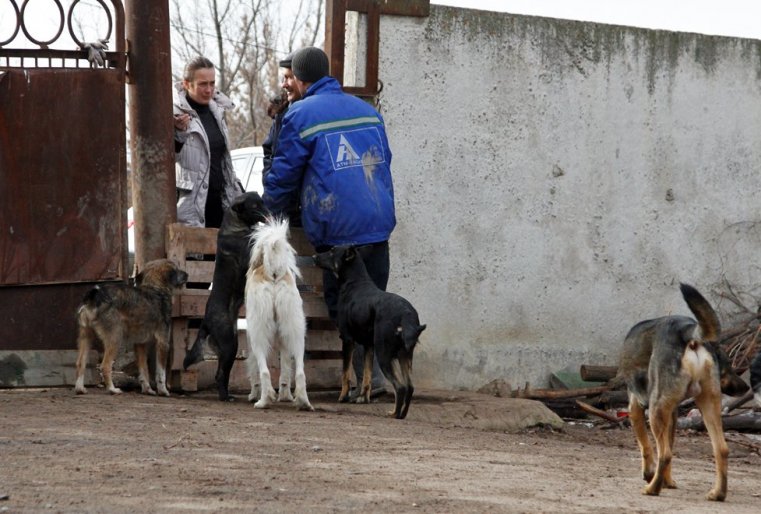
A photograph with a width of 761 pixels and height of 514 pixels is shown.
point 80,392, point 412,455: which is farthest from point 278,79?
point 412,455

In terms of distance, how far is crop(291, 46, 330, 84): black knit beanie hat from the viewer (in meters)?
9.63

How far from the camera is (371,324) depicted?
9164 millimetres

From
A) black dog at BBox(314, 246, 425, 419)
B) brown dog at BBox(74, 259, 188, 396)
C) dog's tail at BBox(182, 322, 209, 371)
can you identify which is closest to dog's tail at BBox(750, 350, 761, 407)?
black dog at BBox(314, 246, 425, 419)

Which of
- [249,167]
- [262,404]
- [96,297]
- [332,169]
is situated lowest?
[262,404]

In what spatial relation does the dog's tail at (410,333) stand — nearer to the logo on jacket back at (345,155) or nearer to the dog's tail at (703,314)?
the logo on jacket back at (345,155)

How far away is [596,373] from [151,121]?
463 centimetres

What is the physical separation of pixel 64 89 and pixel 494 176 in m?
3.91

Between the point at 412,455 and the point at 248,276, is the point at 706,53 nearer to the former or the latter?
the point at 248,276

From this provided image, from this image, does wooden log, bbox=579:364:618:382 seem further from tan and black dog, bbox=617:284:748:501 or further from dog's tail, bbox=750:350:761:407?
tan and black dog, bbox=617:284:748:501

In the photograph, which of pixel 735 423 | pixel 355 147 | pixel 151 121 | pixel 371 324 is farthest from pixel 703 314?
pixel 151 121

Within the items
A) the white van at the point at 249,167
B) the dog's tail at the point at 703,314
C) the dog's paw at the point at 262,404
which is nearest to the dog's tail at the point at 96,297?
the dog's paw at the point at 262,404

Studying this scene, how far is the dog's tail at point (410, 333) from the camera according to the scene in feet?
28.9

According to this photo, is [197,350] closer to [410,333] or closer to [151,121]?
[410,333]

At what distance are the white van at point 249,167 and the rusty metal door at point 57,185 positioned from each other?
546 cm
